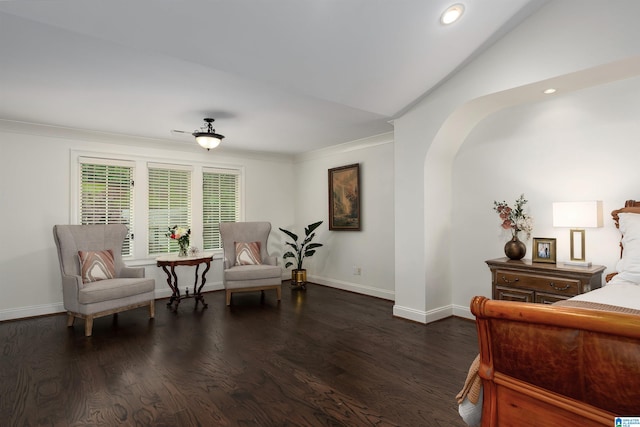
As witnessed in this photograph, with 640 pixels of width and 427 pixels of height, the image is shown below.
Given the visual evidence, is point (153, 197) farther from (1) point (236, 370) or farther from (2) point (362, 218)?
(1) point (236, 370)

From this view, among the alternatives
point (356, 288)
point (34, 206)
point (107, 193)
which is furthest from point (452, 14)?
point (34, 206)

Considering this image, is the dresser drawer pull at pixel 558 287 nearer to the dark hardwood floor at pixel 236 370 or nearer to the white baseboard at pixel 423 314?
the dark hardwood floor at pixel 236 370

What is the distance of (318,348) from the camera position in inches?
125

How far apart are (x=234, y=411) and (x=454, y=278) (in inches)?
119

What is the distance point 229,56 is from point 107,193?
3.34 metres

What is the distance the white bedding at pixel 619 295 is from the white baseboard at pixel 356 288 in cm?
291

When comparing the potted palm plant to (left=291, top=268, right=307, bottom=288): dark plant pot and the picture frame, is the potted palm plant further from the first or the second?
the picture frame

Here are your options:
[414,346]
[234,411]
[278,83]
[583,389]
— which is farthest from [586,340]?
[278,83]

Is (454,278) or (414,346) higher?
(454,278)

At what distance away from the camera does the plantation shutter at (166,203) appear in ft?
17.4

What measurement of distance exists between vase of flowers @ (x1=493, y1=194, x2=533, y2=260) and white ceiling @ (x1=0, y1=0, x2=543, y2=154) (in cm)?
151

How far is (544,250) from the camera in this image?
3.23 m

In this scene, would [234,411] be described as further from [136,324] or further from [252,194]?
[252,194]

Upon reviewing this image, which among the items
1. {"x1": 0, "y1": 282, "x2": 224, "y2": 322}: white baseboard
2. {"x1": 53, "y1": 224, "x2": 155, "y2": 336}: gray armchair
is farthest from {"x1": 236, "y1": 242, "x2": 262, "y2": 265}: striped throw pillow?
{"x1": 0, "y1": 282, "x2": 224, "y2": 322}: white baseboard
